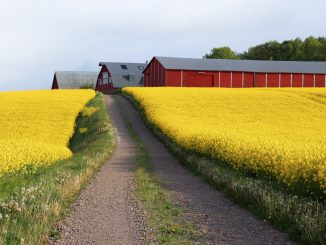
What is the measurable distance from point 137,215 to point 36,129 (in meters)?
26.1

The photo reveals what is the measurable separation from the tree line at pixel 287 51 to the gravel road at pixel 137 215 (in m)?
106

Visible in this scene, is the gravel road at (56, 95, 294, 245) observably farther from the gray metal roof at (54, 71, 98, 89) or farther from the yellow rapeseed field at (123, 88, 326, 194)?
the gray metal roof at (54, 71, 98, 89)

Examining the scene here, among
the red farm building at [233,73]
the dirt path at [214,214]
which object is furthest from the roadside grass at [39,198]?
the red farm building at [233,73]

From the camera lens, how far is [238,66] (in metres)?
81.8

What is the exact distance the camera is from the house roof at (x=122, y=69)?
102 meters

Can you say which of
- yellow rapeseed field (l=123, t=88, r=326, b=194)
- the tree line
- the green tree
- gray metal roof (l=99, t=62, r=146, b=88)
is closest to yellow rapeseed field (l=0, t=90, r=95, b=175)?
yellow rapeseed field (l=123, t=88, r=326, b=194)

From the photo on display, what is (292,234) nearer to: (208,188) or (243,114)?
(208,188)

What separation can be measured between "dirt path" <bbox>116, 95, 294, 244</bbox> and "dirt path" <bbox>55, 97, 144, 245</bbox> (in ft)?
4.27

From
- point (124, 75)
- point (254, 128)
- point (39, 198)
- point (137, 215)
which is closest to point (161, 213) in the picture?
point (137, 215)

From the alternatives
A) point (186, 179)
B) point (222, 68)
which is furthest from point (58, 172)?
point (222, 68)

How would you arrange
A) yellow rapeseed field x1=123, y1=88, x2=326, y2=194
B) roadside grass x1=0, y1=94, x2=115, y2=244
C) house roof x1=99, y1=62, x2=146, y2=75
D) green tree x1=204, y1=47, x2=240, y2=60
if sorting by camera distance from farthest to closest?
green tree x1=204, y1=47, x2=240, y2=60, house roof x1=99, y1=62, x2=146, y2=75, yellow rapeseed field x1=123, y1=88, x2=326, y2=194, roadside grass x1=0, y1=94, x2=115, y2=244

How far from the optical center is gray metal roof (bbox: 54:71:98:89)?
11556cm

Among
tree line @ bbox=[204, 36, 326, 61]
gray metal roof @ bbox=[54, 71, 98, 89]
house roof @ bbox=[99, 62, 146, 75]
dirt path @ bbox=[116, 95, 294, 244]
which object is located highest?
tree line @ bbox=[204, 36, 326, 61]

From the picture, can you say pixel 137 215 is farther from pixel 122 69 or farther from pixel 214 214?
pixel 122 69
